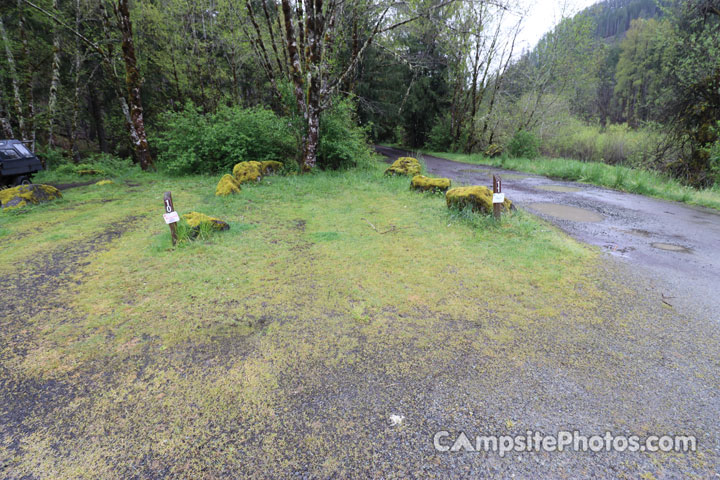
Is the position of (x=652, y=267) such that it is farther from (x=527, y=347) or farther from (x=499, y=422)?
(x=499, y=422)

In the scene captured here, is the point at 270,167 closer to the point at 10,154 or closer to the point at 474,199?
the point at 474,199

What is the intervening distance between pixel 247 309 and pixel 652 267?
206 inches

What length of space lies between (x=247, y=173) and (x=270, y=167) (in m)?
1.34

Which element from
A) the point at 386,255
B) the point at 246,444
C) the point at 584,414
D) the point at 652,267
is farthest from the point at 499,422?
the point at 652,267

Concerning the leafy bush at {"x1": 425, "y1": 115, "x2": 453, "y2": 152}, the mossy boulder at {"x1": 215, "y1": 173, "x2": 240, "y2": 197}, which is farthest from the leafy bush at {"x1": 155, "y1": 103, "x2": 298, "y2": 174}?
the leafy bush at {"x1": 425, "y1": 115, "x2": 453, "y2": 152}

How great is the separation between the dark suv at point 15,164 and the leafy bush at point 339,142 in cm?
890

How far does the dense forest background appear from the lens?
10.5 metres

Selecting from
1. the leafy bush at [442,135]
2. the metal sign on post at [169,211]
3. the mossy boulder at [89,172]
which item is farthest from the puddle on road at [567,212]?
the leafy bush at [442,135]

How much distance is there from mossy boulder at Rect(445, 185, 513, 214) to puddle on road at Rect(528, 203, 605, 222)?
146cm

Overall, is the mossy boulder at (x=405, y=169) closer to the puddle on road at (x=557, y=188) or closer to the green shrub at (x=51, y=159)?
the puddle on road at (x=557, y=188)

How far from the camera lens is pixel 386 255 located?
15.0 feet

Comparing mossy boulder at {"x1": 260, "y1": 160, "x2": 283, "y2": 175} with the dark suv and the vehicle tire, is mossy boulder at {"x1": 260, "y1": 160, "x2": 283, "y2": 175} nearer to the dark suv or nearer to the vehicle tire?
the dark suv

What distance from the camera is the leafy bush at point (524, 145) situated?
1777cm

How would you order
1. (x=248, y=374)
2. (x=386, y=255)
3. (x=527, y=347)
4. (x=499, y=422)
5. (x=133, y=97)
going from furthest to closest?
(x=133, y=97)
(x=386, y=255)
(x=527, y=347)
(x=248, y=374)
(x=499, y=422)
